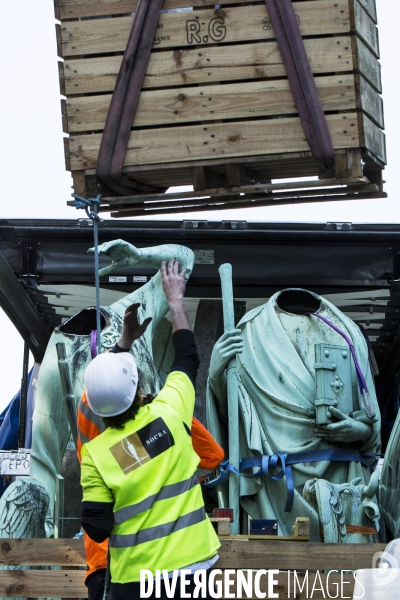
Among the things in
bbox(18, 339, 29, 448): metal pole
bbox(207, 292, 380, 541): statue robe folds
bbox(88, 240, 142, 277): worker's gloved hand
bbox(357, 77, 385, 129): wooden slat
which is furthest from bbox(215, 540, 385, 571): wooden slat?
bbox(18, 339, 29, 448): metal pole

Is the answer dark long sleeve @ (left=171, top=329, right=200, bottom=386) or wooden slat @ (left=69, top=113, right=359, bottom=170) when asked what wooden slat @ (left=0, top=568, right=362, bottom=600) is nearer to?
dark long sleeve @ (left=171, top=329, right=200, bottom=386)

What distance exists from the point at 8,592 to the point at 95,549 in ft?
4.94

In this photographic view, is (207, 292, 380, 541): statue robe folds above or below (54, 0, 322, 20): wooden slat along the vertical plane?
below

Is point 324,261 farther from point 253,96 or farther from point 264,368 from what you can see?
point 253,96

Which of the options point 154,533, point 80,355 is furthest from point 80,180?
point 154,533

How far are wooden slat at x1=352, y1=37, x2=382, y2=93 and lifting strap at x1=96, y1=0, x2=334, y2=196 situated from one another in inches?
14.1

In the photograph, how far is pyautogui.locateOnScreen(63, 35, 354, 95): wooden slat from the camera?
9.64m

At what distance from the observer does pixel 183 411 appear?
6.25 metres

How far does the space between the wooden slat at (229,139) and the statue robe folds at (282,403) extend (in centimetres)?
186

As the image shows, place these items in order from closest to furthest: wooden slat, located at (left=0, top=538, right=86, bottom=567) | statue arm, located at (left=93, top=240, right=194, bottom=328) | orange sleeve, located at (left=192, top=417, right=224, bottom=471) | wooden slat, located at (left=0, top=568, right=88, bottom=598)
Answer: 1. orange sleeve, located at (left=192, top=417, right=224, bottom=471)
2. wooden slat, located at (left=0, top=568, right=88, bottom=598)
3. wooden slat, located at (left=0, top=538, right=86, bottom=567)
4. statue arm, located at (left=93, top=240, right=194, bottom=328)

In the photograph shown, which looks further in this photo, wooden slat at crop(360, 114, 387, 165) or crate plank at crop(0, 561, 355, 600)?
wooden slat at crop(360, 114, 387, 165)

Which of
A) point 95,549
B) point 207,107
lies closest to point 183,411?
point 95,549

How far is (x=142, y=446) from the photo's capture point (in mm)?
6043

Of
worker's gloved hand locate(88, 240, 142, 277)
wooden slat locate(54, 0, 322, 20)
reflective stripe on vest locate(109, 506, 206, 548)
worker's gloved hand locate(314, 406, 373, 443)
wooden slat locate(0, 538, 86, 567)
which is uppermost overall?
wooden slat locate(54, 0, 322, 20)
